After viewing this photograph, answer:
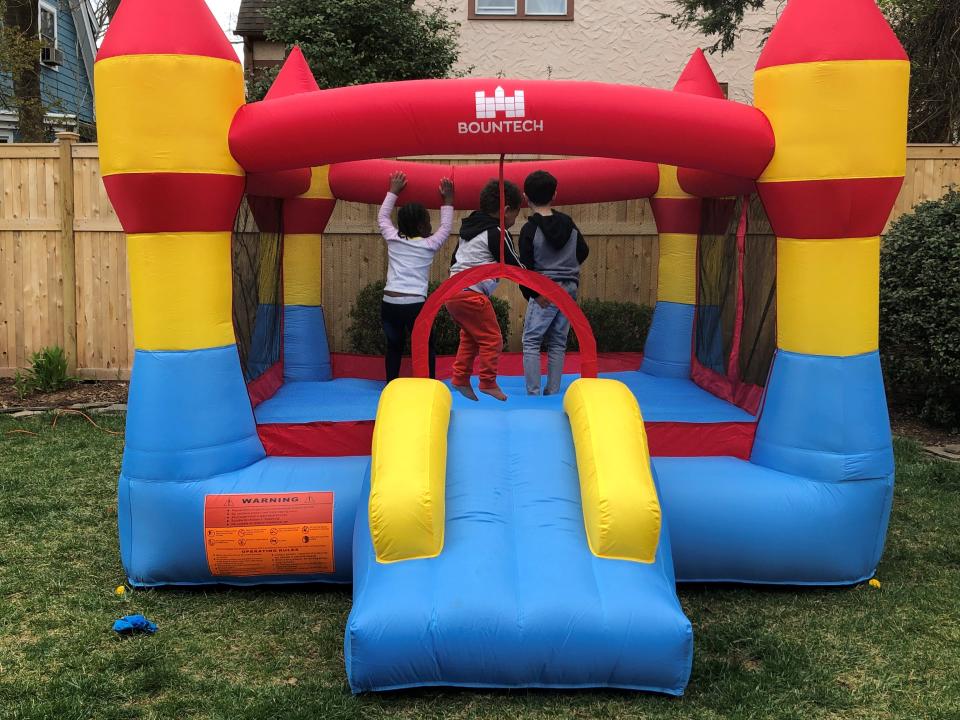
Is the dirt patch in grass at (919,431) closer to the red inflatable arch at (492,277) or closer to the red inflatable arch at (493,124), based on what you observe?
the red inflatable arch at (492,277)

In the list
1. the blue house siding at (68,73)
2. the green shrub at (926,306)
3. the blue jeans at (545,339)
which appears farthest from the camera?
the blue house siding at (68,73)

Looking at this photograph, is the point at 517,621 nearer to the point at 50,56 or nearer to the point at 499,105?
the point at 499,105

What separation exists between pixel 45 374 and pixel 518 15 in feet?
26.4

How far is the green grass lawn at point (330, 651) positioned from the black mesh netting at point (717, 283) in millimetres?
1604

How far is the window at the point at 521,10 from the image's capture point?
13.2 m

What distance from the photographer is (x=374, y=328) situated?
750 centimetres

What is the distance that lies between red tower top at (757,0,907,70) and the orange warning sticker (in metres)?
2.87

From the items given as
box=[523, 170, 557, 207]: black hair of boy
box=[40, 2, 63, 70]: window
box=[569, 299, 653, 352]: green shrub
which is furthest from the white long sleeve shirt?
box=[40, 2, 63, 70]: window

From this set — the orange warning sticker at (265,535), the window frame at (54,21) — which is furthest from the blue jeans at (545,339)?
the window frame at (54,21)

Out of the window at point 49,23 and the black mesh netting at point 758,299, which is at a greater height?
the window at point 49,23

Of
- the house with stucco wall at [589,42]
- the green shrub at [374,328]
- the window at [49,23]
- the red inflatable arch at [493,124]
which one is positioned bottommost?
the green shrub at [374,328]

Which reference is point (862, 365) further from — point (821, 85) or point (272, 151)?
point (272, 151)

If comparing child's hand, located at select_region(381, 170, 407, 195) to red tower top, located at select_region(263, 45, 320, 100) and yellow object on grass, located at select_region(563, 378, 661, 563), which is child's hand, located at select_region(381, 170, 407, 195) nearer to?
red tower top, located at select_region(263, 45, 320, 100)

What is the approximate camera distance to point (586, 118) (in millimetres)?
4156
